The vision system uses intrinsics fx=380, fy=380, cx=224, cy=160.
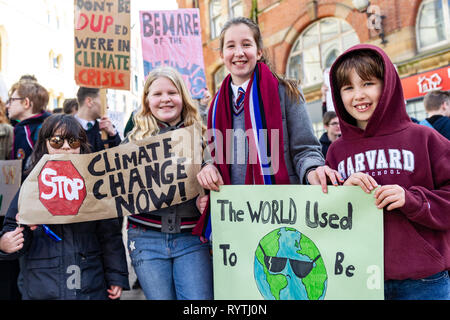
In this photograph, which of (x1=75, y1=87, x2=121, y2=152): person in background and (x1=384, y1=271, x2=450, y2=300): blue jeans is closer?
(x1=384, y1=271, x2=450, y2=300): blue jeans

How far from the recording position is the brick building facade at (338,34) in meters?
8.76

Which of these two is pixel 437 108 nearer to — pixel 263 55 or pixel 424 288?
pixel 263 55

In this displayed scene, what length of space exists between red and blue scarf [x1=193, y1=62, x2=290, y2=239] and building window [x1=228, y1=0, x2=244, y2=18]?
44.0 ft

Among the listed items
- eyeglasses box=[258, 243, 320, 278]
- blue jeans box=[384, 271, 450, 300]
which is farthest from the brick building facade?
blue jeans box=[384, 271, 450, 300]

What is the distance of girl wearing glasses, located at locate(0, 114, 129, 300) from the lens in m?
2.13

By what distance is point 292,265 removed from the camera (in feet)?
5.75

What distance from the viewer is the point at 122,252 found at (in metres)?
2.37

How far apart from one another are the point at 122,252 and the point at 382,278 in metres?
1.51

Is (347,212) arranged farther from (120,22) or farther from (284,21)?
(284,21)

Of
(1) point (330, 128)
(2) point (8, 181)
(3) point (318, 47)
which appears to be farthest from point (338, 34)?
(2) point (8, 181)

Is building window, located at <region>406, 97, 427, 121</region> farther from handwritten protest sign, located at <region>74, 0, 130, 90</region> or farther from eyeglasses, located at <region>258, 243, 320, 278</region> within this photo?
eyeglasses, located at <region>258, 243, 320, 278</region>

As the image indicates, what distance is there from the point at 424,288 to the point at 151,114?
1740mm

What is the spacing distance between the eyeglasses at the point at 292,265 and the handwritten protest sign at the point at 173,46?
2915mm
